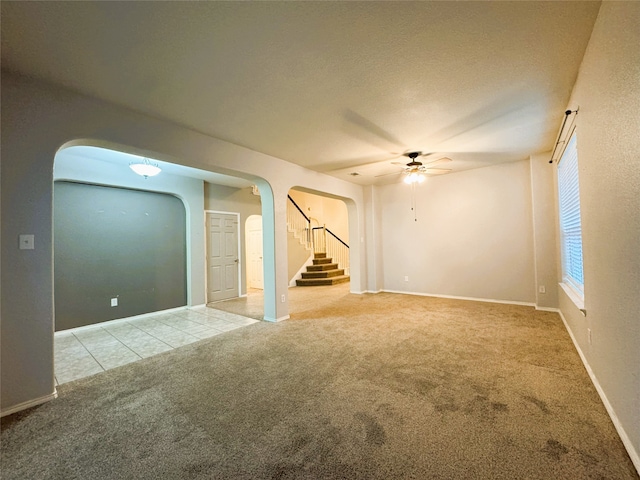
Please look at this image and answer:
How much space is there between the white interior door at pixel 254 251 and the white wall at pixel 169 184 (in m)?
2.54

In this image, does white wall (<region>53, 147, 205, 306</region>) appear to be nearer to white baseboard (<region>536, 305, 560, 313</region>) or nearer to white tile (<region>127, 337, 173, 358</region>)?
white tile (<region>127, 337, 173, 358</region>)

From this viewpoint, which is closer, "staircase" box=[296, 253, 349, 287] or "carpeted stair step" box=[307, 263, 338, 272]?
"staircase" box=[296, 253, 349, 287]

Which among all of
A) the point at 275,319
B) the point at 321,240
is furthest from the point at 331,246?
the point at 275,319

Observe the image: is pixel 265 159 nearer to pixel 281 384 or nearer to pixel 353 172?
pixel 353 172

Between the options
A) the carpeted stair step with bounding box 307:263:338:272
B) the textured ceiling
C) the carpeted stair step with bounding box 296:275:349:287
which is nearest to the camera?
the textured ceiling

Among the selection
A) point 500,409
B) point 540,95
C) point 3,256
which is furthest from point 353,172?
point 3,256

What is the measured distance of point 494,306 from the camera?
15.8 feet

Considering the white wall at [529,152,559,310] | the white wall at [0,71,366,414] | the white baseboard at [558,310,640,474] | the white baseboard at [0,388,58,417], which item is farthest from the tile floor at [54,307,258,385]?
the white wall at [529,152,559,310]

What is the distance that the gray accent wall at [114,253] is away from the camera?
13.3 feet

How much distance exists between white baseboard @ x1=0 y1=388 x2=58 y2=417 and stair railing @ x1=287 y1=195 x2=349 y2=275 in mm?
6673

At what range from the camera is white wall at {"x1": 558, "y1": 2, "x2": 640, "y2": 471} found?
139 centimetres

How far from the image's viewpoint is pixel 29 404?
2.14m

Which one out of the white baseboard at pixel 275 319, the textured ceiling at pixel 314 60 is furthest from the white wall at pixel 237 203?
the textured ceiling at pixel 314 60

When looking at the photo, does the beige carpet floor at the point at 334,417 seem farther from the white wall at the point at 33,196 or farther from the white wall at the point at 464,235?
the white wall at the point at 464,235
